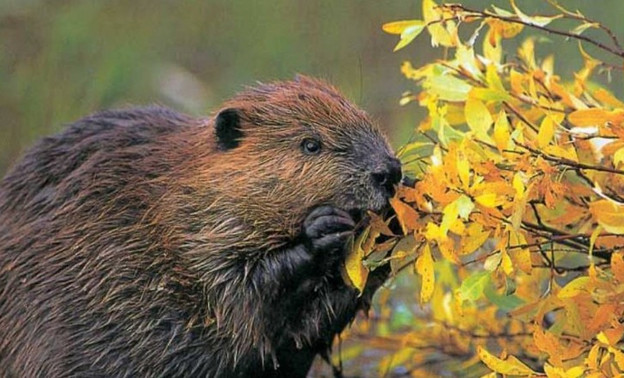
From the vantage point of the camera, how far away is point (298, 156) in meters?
2.34

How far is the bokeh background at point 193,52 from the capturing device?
5.07 meters

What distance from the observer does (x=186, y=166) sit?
2.47 m

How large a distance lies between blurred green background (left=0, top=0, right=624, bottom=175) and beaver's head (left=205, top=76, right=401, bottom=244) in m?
2.47

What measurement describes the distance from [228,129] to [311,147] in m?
0.19

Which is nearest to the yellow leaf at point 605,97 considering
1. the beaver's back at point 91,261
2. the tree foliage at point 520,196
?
the tree foliage at point 520,196

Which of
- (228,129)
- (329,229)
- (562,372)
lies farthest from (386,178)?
(562,372)

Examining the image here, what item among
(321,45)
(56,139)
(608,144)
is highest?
(321,45)

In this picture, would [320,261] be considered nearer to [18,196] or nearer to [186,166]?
[186,166]

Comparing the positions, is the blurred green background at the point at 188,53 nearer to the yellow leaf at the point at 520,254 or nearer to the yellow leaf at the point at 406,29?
the yellow leaf at the point at 406,29

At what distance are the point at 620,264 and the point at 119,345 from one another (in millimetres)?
941

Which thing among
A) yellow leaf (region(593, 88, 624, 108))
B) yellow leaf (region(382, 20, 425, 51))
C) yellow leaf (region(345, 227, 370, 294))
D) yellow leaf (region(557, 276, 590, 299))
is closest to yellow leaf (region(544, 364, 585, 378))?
yellow leaf (region(557, 276, 590, 299))

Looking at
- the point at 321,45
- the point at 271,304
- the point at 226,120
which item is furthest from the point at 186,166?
the point at 321,45

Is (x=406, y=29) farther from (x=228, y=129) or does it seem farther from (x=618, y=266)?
(x=618, y=266)

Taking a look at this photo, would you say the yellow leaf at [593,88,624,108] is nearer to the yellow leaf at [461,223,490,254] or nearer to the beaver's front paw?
the yellow leaf at [461,223,490,254]
